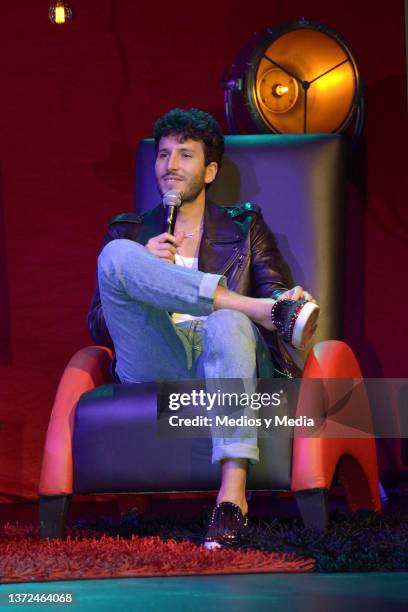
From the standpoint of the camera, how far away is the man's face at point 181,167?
2.60 meters

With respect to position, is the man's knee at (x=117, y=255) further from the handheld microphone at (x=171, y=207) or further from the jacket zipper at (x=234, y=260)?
the jacket zipper at (x=234, y=260)

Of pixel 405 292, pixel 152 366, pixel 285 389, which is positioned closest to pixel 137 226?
pixel 152 366

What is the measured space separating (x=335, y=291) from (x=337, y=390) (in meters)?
0.54

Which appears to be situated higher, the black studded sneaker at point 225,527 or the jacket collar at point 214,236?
the jacket collar at point 214,236

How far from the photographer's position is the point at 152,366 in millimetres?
2230

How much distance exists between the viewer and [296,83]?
3045 millimetres

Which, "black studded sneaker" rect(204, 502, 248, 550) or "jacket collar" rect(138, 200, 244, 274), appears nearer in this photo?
"black studded sneaker" rect(204, 502, 248, 550)

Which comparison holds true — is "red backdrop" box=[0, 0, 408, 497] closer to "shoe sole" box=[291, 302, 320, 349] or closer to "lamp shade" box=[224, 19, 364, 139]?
"lamp shade" box=[224, 19, 364, 139]

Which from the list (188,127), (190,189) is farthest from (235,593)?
(188,127)

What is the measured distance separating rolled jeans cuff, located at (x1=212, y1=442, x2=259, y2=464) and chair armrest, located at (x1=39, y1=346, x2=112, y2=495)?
382 millimetres

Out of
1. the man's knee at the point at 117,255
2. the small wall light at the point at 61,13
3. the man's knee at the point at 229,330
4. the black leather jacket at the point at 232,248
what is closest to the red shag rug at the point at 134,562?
the man's knee at the point at 229,330

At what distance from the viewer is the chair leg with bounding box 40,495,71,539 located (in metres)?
2.13

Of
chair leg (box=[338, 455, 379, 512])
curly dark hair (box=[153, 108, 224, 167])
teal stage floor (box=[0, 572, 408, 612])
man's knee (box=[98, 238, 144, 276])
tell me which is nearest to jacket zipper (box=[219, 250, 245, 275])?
curly dark hair (box=[153, 108, 224, 167])

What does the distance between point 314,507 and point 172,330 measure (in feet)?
1.58
